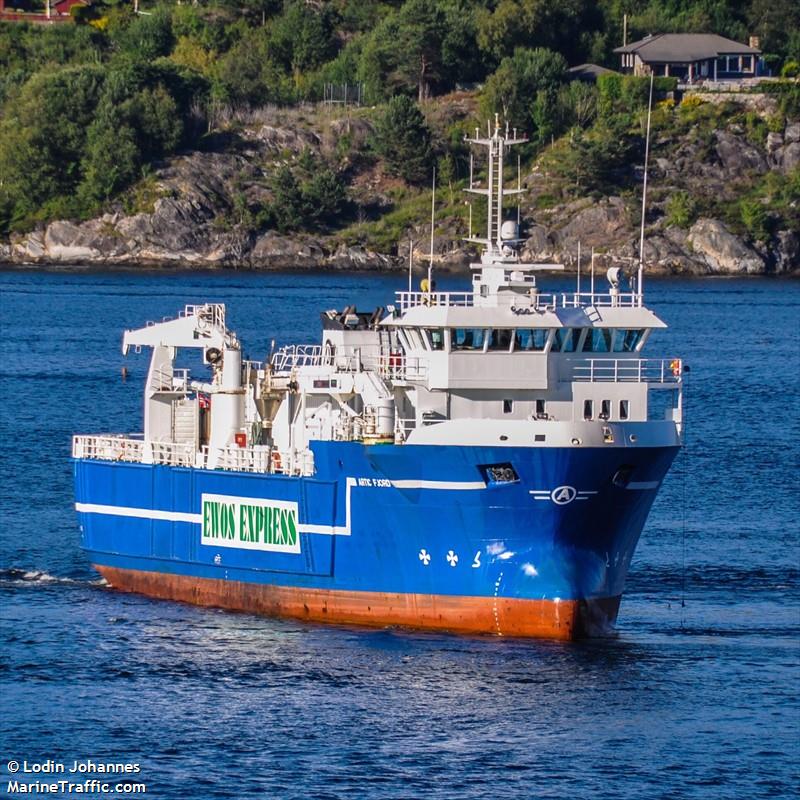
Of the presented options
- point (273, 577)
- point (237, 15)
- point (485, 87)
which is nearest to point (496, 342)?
point (273, 577)

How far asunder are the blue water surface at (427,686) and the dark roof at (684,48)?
111952 mm

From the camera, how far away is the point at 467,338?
155 ft

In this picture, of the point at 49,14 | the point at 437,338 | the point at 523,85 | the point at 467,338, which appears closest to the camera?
the point at 467,338

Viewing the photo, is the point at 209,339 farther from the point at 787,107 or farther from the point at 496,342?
the point at 787,107

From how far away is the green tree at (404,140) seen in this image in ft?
544

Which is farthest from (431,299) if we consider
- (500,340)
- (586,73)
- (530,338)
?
(586,73)

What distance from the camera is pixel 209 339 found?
172ft

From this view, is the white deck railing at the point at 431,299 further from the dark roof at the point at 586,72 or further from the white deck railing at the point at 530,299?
the dark roof at the point at 586,72

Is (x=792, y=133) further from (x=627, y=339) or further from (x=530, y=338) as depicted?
(x=530, y=338)

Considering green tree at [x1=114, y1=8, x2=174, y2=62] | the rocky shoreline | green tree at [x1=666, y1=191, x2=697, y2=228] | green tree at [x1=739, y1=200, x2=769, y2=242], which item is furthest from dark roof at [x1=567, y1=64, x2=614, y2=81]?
green tree at [x1=114, y1=8, x2=174, y2=62]

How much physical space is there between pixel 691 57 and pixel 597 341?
129m

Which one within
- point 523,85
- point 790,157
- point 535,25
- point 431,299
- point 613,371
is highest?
point 535,25

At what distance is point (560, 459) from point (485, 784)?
8257 mm

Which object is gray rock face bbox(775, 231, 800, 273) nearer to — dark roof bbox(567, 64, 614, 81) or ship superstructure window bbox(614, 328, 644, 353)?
dark roof bbox(567, 64, 614, 81)
